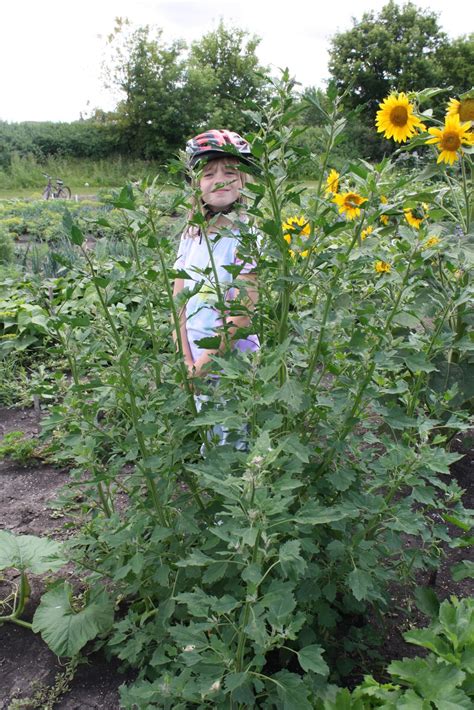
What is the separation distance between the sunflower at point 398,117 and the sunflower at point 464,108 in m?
0.12

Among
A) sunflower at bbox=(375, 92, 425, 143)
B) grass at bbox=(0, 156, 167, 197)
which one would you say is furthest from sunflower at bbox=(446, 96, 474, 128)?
grass at bbox=(0, 156, 167, 197)

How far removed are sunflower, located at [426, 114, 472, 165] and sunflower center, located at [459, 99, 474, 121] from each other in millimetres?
130

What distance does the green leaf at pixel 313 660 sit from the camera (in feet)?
3.65

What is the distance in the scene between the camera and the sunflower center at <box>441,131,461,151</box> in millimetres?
1919

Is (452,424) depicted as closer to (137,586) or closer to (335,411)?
(335,411)

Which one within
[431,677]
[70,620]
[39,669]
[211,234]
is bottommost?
[39,669]

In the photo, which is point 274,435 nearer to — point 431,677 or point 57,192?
point 431,677

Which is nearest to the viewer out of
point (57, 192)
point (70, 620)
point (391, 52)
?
point (70, 620)

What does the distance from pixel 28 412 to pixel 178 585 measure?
8.18ft

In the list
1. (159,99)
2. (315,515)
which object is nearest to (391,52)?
(159,99)

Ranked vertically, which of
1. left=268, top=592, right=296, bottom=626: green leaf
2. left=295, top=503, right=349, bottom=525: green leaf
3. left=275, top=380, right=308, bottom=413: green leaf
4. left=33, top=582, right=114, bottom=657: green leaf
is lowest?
left=33, top=582, right=114, bottom=657: green leaf

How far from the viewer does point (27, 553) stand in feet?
6.57

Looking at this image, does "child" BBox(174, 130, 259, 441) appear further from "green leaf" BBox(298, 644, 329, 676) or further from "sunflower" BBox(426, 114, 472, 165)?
"green leaf" BBox(298, 644, 329, 676)

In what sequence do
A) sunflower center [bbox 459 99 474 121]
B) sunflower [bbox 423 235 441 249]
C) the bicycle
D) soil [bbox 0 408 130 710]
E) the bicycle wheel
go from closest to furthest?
1. sunflower [bbox 423 235 441 249]
2. soil [bbox 0 408 130 710]
3. sunflower center [bbox 459 99 474 121]
4. the bicycle
5. the bicycle wheel
